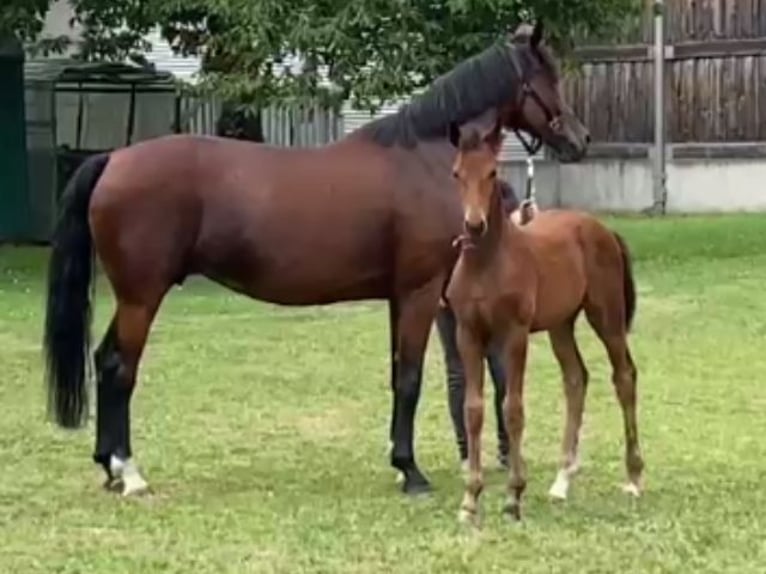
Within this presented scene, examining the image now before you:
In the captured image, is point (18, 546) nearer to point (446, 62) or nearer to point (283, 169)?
point (283, 169)

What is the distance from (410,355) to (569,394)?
771 mm

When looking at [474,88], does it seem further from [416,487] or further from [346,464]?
[346,464]

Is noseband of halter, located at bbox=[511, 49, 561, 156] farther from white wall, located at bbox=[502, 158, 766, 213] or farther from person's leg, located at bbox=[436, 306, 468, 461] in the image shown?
white wall, located at bbox=[502, 158, 766, 213]

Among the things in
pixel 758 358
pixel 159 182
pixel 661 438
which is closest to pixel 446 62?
pixel 758 358

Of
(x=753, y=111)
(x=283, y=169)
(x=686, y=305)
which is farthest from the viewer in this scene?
(x=753, y=111)

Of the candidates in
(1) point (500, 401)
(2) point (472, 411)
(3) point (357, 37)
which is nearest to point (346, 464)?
(1) point (500, 401)

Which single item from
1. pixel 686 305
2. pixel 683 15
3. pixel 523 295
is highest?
pixel 683 15

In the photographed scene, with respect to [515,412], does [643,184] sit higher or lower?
lower

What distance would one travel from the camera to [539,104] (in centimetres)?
847

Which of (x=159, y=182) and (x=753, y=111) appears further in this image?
(x=753, y=111)

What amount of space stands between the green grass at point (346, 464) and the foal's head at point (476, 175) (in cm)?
125

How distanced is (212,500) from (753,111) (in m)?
22.3

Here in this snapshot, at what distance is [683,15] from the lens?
29.6 metres

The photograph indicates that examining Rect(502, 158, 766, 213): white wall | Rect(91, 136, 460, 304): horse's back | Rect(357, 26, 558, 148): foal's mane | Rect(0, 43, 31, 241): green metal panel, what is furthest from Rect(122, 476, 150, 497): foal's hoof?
Rect(502, 158, 766, 213): white wall
